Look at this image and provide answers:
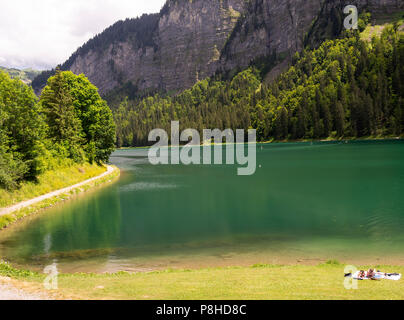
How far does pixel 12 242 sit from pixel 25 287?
1527cm

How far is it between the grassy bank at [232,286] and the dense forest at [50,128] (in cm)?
2498

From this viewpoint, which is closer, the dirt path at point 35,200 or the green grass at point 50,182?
the dirt path at point 35,200

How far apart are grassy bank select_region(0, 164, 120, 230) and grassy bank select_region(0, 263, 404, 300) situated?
19.8 metres

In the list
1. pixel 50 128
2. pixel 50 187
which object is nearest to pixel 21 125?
pixel 50 187

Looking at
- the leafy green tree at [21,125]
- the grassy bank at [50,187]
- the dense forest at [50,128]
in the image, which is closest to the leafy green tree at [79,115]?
the dense forest at [50,128]

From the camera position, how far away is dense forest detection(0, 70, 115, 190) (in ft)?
124

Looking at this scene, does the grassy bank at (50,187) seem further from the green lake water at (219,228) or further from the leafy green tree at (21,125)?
the leafy green tree at (21,125)

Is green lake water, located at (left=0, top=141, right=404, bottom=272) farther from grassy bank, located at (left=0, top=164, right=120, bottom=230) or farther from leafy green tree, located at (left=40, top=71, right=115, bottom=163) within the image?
leafy green tree, located at (left=40, top=71, right=115, bottom=163)

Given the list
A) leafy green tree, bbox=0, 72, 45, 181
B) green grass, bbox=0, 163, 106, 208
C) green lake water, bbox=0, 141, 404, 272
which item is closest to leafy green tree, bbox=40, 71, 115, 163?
green grass, bbox=0, 163, 106, 208

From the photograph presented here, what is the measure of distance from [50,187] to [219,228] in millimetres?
28350

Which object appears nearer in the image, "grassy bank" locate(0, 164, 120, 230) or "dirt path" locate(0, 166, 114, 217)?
"dirt path" locate(0, 166, 114, 217)

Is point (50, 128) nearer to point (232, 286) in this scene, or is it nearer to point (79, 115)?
point (79, 115)

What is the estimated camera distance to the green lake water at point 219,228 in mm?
19594

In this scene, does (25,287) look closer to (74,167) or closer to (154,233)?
(154,233)
